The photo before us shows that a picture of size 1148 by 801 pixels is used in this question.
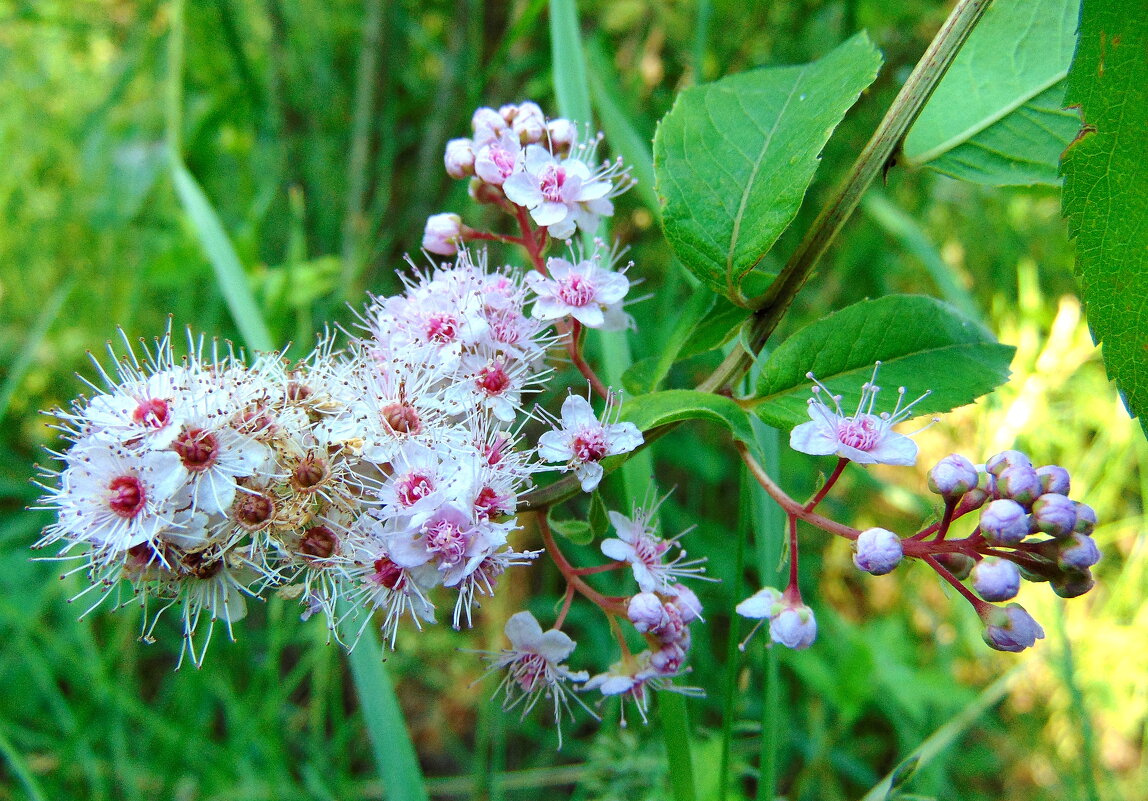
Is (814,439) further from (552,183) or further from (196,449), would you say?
(196,449)

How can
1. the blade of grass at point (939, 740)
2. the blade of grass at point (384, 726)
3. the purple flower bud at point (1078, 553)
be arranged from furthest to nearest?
the blade of grass at point (384, 726)
the blade of grass at point (939, 740)
the purple flower bud at point (1078, 553)

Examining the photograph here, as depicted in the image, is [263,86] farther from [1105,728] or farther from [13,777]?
[1105,728]

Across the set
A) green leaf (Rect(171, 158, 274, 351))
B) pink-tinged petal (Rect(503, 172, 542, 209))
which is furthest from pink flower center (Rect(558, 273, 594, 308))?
green leaf (Rect(171, 158, 274, 351))

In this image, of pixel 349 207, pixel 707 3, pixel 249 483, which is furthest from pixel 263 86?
pixel 249 483

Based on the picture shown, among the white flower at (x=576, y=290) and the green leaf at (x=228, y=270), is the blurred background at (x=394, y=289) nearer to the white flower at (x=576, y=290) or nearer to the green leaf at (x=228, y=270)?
the green leaf at (x=228, y=270)

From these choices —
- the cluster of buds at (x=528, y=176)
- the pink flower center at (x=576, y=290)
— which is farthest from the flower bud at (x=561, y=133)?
the pink flower center at (x=576, y=290)

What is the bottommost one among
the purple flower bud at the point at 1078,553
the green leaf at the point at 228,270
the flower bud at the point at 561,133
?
the purple flower bud at the point at 1078,553

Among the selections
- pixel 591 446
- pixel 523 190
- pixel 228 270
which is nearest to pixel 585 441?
pixel 591 446
